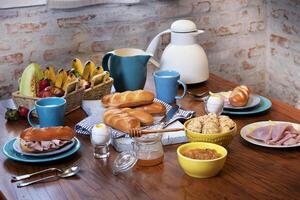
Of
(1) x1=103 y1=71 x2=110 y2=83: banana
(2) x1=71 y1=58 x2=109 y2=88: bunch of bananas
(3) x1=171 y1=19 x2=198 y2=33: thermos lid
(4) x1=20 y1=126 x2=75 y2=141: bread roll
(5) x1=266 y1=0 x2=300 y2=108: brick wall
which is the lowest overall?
(5) x1=266 y1=0 x2=300 y2=108: brick wall

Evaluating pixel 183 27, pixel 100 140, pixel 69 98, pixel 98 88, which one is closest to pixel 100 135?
pixel 100 140

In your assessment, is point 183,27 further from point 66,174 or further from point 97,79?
point 66,174

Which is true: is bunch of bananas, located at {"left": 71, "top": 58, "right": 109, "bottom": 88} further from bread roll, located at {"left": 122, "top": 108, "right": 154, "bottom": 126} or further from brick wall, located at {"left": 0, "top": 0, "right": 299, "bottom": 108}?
brick wall, located at {"left": 0, "top": 0, "right": 299, "bottom": 108}

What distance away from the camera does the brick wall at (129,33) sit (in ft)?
7.91

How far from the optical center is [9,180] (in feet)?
4.25

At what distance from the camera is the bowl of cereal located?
1357 mm

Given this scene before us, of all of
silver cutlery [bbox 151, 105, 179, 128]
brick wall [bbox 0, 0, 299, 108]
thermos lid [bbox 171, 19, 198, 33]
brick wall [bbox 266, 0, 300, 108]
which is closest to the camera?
silver cutlery [bbox 151, 105, 179, 128]

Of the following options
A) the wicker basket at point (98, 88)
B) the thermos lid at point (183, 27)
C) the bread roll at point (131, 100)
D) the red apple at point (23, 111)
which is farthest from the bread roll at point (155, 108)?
the thermos lid at point (183, 27)

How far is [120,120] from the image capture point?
4.98ft

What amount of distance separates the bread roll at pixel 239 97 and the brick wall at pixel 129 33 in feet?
3.44

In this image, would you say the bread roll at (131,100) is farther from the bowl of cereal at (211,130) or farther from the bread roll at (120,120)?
the bowl of cereal at (211,130)

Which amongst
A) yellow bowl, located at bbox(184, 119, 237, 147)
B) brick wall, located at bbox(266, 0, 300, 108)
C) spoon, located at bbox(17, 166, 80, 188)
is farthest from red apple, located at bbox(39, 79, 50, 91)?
brick wall, located at bbox(266, 0, 300, 108)

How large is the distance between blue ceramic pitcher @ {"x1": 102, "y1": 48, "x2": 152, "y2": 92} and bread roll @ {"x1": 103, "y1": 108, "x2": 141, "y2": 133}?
0.37 m

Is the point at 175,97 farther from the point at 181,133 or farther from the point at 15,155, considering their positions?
the point at 15,155
